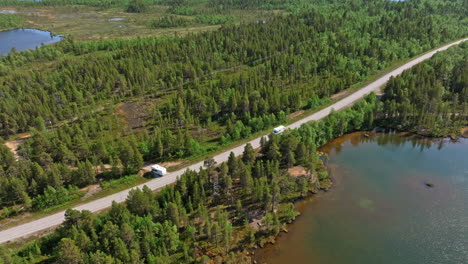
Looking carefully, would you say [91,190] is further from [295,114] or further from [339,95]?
[339,95]

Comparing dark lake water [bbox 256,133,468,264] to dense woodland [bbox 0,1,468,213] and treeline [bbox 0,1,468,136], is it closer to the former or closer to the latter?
dense woodland [bbox 0,1,468,213]

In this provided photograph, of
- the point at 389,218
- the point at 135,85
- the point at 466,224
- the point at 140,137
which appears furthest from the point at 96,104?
the point at 466,224

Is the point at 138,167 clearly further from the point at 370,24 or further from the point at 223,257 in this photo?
the point at 370,24

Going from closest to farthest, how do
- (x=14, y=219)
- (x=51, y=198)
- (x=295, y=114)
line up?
1. (x=14, y=219)
2. (x=51, y=198)
3. (x=295, y=114)

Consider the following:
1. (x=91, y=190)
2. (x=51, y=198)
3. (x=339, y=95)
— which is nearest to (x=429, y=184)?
(x=339, y=95)

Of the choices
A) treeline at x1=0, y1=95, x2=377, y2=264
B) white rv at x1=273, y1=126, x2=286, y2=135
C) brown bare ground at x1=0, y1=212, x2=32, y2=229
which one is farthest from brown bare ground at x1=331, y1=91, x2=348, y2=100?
brown bare ground at x1=0, y1=212, x2=32, y2=229
